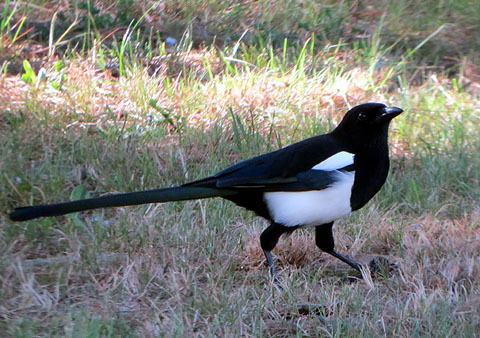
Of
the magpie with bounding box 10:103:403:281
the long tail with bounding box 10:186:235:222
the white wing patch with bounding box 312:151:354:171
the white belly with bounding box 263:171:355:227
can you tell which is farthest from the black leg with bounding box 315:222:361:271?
the long tail with bounding box 10:186:235:222

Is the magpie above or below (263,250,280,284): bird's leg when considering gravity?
above

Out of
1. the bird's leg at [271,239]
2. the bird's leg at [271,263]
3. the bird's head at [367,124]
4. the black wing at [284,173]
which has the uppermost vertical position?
the bird's head at [367,124]

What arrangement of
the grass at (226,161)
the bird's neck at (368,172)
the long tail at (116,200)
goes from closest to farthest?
the grass at (226,161)
the long tail at (116,200)
the bird's neck at (368,172)

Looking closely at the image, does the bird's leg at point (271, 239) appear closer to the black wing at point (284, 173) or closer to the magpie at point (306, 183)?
the magpie at point (306, 183)

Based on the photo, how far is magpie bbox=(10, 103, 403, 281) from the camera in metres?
2.79

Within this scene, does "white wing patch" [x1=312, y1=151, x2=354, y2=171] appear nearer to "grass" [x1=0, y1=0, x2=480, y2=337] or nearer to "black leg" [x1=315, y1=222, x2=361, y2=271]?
"black leg" [x1=315, y1=222, x2=361, y2=271]

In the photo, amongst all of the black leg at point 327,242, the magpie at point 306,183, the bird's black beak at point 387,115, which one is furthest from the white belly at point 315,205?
the bird's black beak at point 387,115

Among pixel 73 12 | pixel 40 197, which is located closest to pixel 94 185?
pixel 40 197

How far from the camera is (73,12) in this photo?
5129mm

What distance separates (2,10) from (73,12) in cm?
45

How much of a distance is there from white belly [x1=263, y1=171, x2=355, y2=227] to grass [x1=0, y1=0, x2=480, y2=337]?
0.72 ft

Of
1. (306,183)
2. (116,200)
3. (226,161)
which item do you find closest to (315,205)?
(306,183)

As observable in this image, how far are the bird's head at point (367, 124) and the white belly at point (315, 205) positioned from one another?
0.54ft

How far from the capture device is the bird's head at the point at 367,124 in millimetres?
2895
